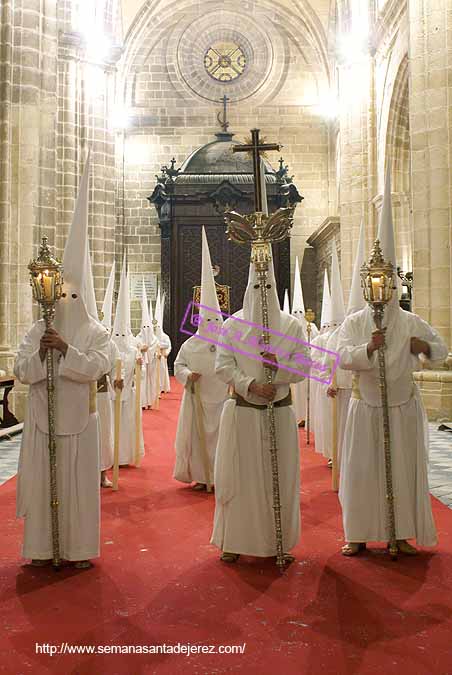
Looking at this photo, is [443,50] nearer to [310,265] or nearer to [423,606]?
[423,606]

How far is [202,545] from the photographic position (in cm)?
484

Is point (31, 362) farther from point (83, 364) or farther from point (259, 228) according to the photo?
point (259, 228)

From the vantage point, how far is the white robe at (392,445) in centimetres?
455

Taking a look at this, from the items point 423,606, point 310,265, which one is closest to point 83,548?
point 423,606

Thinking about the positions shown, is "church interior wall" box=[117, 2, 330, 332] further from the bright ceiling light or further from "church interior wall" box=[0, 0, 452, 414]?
the bright ceiling light

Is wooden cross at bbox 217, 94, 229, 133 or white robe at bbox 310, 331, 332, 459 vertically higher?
wooden cross at bbox 217, 94, 229, 133

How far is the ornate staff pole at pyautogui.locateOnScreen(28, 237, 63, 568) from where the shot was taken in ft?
14.0

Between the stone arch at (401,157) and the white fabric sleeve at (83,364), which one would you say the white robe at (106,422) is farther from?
the stone arch at (401,157)

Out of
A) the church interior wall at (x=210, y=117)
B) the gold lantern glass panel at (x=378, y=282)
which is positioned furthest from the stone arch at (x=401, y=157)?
the gold lantern glass panel at (x=378, y=282)

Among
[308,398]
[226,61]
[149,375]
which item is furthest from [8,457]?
[226,61]

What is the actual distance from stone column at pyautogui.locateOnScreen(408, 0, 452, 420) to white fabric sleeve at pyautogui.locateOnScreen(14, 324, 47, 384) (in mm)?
6978

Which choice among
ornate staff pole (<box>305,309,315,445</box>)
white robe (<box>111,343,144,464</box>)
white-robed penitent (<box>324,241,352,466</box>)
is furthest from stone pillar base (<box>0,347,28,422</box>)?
white-robed penitent (<box>324,241,352,466</box>)

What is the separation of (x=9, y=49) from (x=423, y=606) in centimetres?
983

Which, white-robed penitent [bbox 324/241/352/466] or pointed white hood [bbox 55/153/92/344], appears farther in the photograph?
white-robed penitent [bbox 324/241/352/466]
